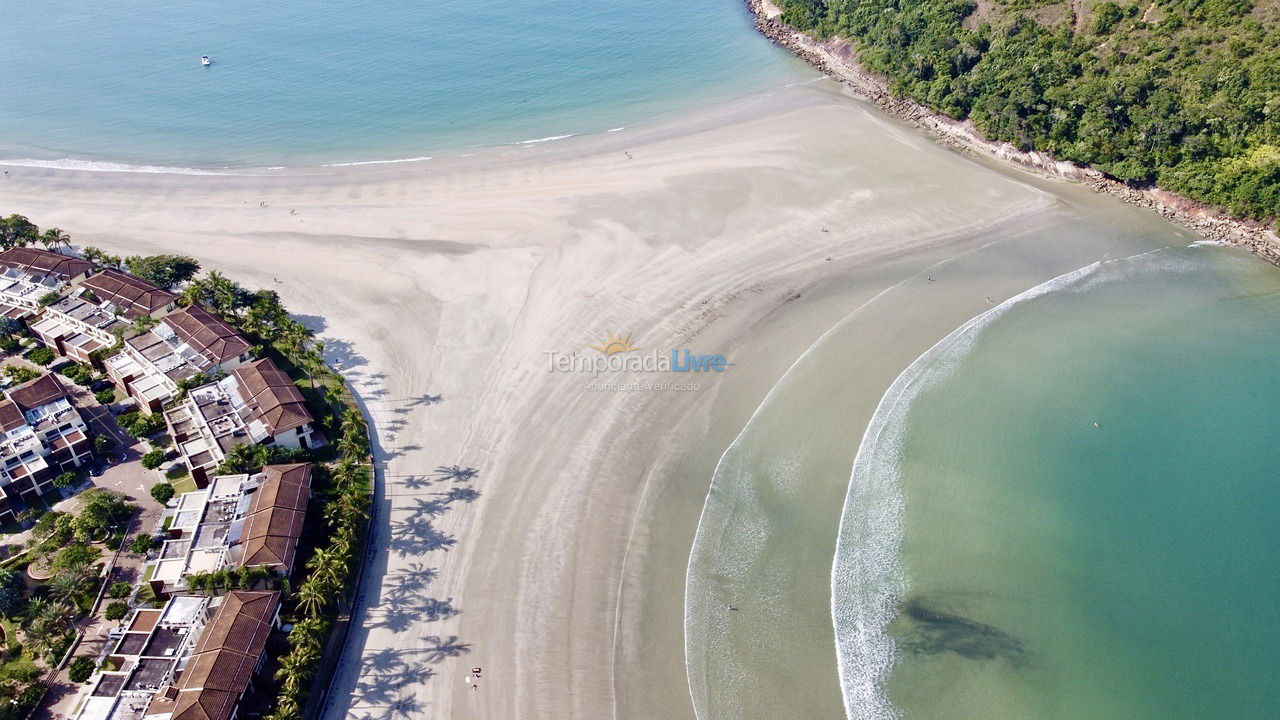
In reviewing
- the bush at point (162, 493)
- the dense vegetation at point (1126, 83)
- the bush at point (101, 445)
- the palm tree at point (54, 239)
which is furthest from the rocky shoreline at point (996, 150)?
the palm tree at point (54, 239)

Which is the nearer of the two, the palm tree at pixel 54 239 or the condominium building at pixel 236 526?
the condominium building at pixel 236 526

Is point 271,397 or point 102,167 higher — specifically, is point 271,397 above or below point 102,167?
below

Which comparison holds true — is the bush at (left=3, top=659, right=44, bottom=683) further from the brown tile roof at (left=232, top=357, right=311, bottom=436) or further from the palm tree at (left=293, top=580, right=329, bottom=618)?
the brown tile roof at (left=232, top=357, right=311, bottom=436)

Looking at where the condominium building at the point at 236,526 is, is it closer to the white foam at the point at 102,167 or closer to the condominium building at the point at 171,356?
the condominium building at the point at 171,356

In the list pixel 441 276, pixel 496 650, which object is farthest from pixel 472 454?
pixel 441 276

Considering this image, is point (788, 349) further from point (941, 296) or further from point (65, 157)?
point (65, 157)

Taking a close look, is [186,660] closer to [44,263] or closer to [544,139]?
[44,263]

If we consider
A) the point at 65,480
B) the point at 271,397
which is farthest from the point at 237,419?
the point at 65,480
